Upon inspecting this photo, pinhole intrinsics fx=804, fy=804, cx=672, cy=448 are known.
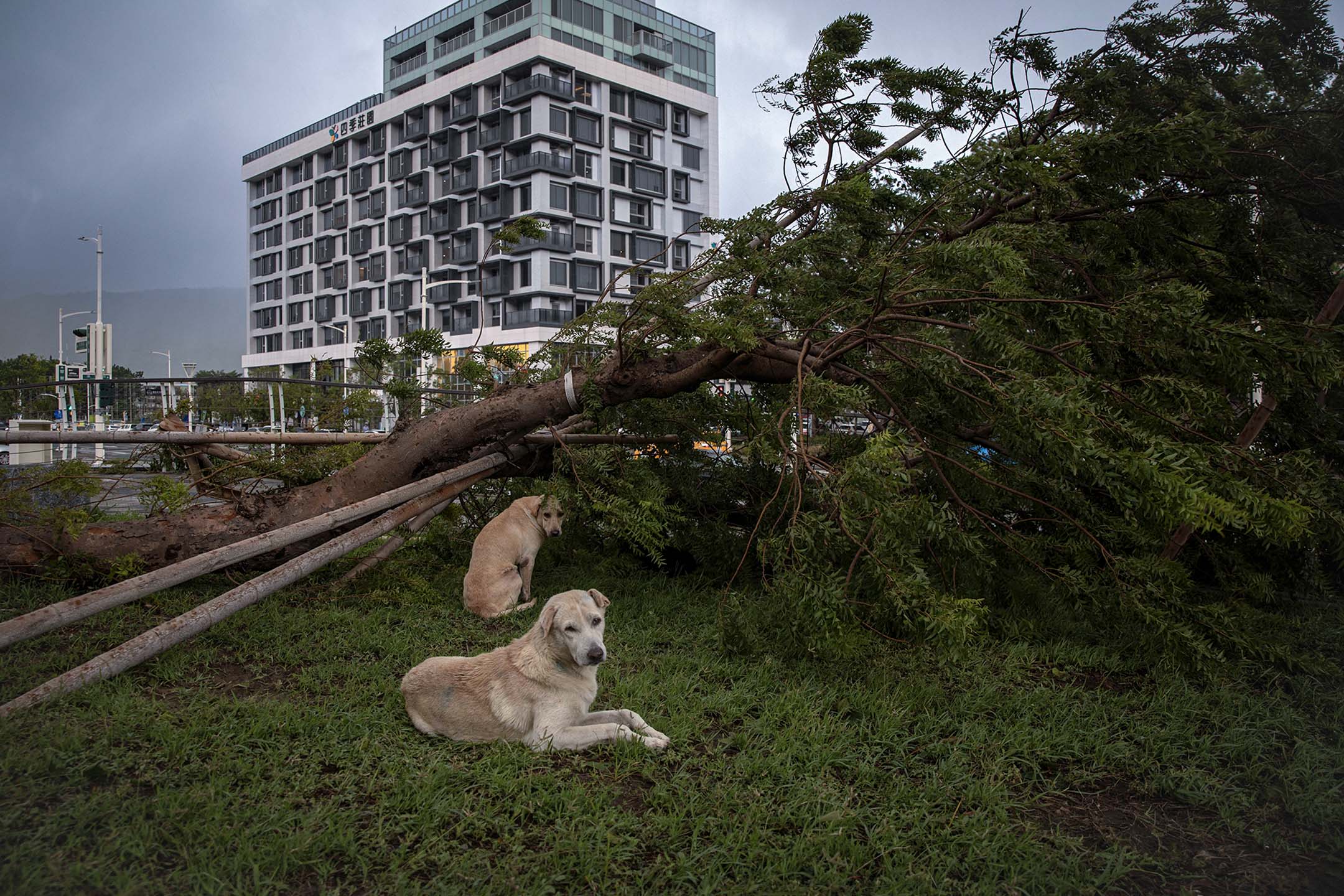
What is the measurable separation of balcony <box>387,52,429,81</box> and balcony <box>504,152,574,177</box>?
1679 centimetres

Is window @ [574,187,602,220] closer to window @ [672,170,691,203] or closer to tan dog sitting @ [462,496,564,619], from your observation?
window @ [672,170,691,203]

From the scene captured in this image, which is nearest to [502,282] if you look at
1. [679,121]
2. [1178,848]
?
[679,121]

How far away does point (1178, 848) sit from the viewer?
329 centimetres

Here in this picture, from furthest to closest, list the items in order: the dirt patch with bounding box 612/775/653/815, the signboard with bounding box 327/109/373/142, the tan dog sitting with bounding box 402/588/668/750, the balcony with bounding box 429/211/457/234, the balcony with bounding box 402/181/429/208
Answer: the signboard with bounding box 327/109/373/142 < the balcony with bounding box 402/181/429/208 < the balcony with bounding box 429/211/457/234 < the tan dog sitting with bounding box 402/588/668/750 < the dirt patch with bounding box 612/775/653/815

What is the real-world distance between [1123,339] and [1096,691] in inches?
85.3

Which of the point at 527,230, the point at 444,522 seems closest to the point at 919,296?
the point at 527,230

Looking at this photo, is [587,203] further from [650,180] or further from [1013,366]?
[1013,366]

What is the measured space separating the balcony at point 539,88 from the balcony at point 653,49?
836cm

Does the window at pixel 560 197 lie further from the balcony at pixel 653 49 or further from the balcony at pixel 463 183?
the balcony at pixel 653 49

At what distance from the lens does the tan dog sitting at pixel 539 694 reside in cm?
390

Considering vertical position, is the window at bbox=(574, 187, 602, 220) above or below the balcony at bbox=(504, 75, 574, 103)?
A: below

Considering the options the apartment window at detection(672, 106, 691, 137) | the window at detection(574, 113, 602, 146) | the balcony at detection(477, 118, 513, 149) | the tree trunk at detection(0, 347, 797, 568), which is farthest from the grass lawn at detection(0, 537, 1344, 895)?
the apartment window at detection(672, 106, 691, 137)

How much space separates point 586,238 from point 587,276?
124 inches

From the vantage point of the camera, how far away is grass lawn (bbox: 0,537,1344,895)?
9.62 ft
